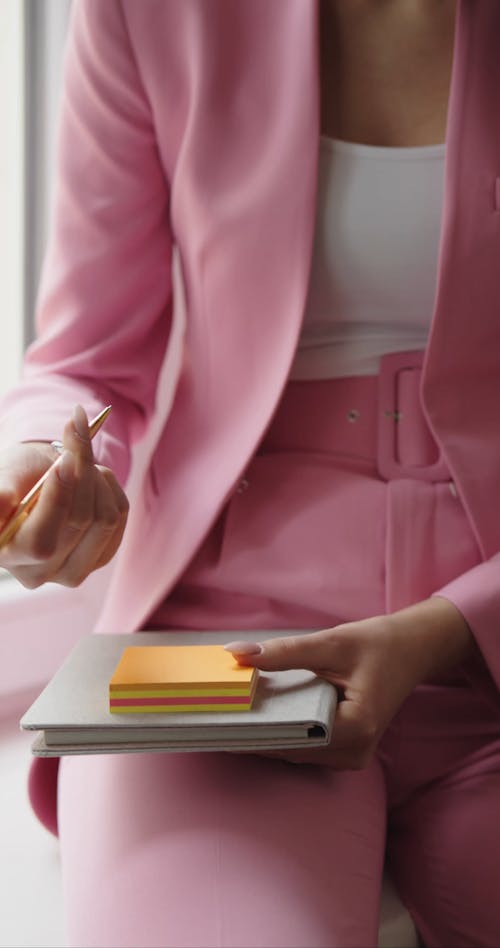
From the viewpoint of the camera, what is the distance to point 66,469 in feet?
2.23

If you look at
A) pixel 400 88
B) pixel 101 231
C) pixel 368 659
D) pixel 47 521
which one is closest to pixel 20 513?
pixel 47 521

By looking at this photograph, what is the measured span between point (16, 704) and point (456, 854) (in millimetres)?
565

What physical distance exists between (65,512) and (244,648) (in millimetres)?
137

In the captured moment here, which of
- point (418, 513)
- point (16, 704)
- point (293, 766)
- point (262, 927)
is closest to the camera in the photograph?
point (262, 927)

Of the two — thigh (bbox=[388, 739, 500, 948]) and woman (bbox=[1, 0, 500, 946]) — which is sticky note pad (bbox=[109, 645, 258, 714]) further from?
thigh (bbox=[388, 739, 500, 948])

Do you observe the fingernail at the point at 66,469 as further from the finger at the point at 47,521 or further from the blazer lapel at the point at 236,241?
the blazer lapel at the point at 236,241

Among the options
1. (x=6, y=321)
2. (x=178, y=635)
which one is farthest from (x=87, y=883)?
(x=6, y=321)

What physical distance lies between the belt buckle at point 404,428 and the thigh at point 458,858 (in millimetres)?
220

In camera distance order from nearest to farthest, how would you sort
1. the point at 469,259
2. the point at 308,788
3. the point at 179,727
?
the point at 179,727 < the point at 308,788 < the point at 469,259

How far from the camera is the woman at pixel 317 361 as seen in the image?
831 millimetres

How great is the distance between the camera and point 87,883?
0.72 metres

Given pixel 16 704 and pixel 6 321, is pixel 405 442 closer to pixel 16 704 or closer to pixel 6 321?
pixel 16 704

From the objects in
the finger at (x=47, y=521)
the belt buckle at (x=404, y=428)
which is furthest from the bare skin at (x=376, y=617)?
the belt buckle at (x=404, y=428)

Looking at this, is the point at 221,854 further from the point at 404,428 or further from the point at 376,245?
the point at 376,245
